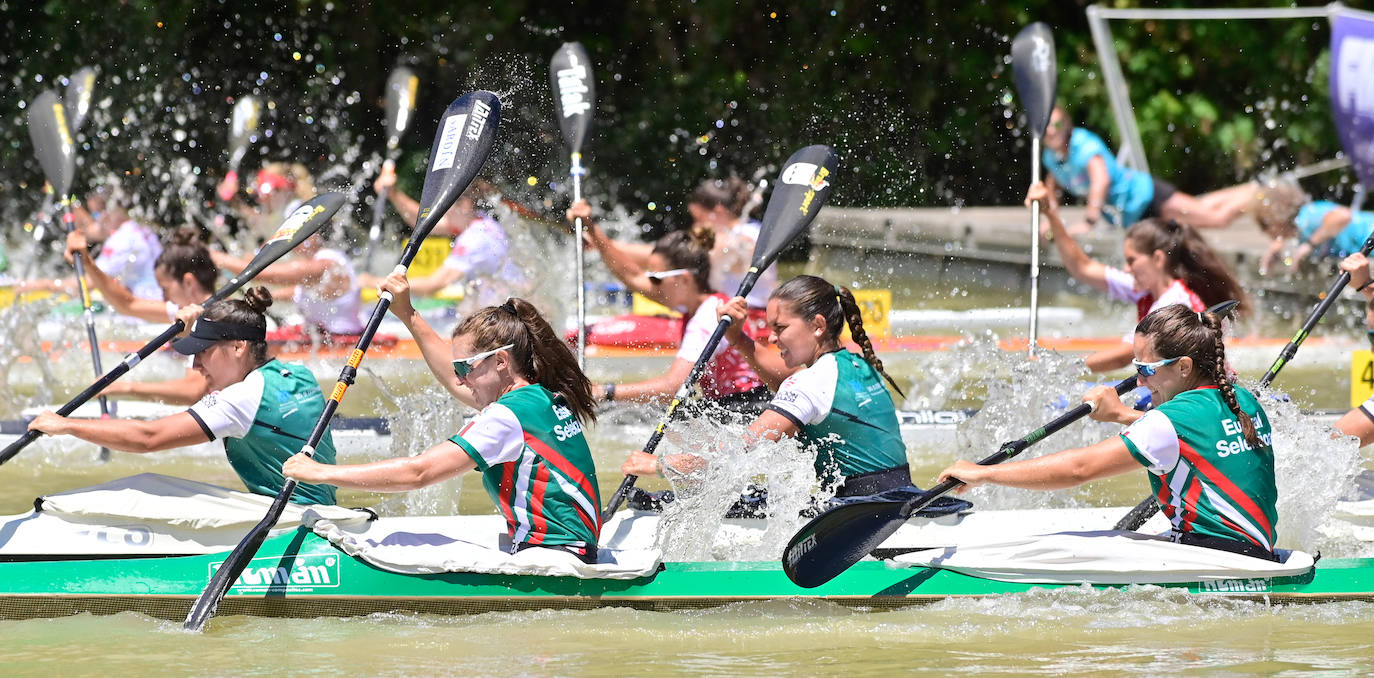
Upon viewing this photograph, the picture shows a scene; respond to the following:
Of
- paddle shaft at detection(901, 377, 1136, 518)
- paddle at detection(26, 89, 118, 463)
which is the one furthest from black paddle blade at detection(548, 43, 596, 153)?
paddle shaft at detection(901, 377, 1136, 518)

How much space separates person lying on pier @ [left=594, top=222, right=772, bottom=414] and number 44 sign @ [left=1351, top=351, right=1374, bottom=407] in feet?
10.2

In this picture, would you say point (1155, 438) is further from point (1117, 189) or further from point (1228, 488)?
point (1117, 189)

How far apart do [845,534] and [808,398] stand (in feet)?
1.50

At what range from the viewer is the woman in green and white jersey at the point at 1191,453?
14.5 feet

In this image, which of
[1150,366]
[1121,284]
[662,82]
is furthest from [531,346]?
[662,82]

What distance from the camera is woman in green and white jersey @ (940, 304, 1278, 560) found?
441 cm

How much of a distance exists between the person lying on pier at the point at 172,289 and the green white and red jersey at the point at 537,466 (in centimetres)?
194

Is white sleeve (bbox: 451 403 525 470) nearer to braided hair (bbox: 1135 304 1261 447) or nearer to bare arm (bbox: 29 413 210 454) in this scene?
bare arm (bbox: 29 413 210 454)

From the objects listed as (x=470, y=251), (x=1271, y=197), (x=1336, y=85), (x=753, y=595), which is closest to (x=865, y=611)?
(x=753, y=595)

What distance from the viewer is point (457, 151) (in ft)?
19.6

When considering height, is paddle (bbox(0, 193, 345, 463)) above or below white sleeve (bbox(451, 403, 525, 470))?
above

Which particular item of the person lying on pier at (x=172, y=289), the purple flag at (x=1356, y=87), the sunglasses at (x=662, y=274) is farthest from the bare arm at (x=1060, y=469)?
the purple flag at (x=1356, y=87)

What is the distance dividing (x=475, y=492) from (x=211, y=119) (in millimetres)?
10196

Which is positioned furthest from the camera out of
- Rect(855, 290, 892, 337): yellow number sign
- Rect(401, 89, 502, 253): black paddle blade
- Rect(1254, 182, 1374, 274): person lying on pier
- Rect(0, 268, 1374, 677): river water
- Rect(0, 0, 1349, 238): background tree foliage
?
Rect(0, 0, 1349, 238): background tree foliage
